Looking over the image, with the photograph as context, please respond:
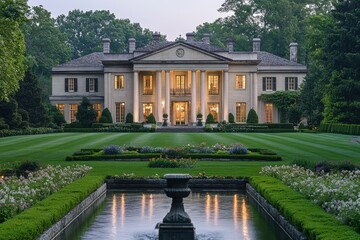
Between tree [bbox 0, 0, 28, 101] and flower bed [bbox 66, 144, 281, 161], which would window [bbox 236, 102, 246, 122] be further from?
flower bed [bbox 66, 144, 281, 161]

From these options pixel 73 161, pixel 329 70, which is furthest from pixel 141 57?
pixel 73 161

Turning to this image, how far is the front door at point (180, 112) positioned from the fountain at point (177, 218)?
65.2 metres

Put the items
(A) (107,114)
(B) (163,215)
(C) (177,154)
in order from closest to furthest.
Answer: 1. (B) (163,215)
2. (C) (177,154)
3. (A) (107,114)

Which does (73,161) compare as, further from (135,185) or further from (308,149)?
(308,149)

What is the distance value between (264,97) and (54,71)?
84.2 feet

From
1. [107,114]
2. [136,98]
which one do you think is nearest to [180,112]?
[136,98]

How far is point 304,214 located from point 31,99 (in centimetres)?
5614

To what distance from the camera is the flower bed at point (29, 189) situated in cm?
1577

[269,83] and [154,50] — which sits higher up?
[154,50]

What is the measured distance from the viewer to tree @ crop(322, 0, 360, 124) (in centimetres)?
6006

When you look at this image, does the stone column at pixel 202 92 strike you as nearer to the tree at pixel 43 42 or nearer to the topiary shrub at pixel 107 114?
the topiary shrub at pixel 107 114

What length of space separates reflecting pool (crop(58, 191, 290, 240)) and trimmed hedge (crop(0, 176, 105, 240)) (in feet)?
1.89

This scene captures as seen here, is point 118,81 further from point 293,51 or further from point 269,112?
point 293,51

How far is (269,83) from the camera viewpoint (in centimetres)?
8362
